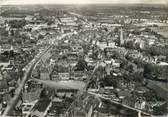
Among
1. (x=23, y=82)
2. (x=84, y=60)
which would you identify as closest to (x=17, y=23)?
(x=23, y=82)

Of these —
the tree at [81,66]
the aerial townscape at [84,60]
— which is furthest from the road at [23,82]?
the tree at [81,66]

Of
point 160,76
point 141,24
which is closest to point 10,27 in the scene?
point 141,24

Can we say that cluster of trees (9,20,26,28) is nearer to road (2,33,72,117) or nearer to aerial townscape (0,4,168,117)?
aerial townscape (0,4,168,117)

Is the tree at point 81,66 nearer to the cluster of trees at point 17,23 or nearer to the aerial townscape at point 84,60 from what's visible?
the aerial townscape at point 84,60

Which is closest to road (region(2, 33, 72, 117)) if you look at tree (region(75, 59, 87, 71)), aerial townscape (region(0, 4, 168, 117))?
aerial townscape (region(0, 4, 168, 117))

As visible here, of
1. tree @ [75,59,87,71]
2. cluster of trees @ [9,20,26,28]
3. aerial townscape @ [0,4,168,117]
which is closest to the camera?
aerial townscape @ [0,4,168,117]

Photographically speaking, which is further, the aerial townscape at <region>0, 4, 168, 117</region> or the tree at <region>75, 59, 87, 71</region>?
the tree at <region>75, 59, 87, 71</region>

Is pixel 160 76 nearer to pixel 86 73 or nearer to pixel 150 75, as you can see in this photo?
pixel 150 75

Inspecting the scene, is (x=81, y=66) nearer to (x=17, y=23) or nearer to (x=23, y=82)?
(x=23, y=82)
